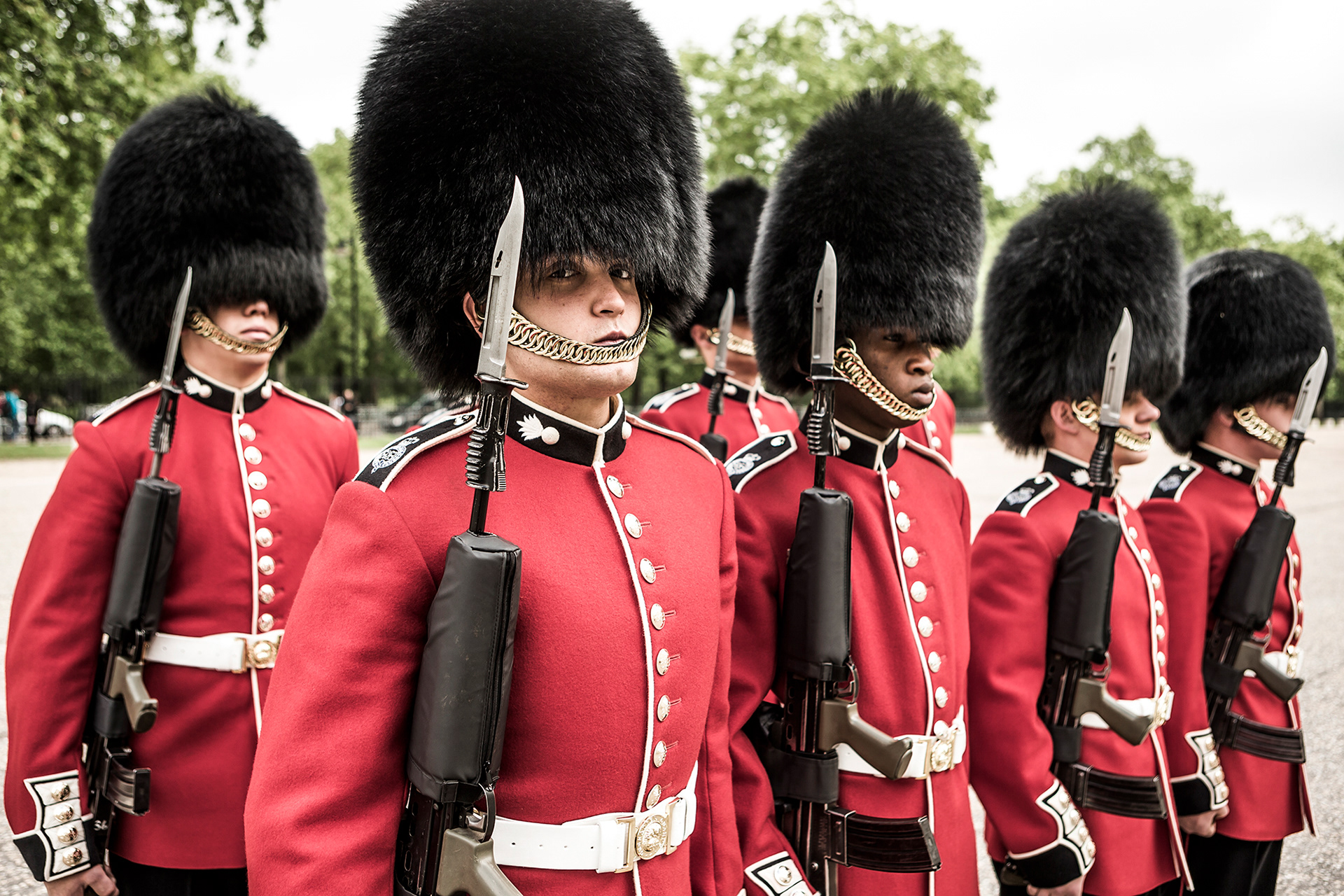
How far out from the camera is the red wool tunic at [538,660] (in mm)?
1455

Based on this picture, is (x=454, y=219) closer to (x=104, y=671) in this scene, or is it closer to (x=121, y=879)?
(x=104, y=671)

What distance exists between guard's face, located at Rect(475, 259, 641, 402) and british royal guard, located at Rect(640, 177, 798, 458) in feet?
8.51

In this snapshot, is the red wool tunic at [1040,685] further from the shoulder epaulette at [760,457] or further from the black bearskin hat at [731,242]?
the black bearskin hat at [731,242]

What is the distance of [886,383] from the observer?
255 centimetres

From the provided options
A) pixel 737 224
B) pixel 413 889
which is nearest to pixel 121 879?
pixel 413 889

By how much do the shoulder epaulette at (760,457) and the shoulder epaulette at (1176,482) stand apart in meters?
1.79

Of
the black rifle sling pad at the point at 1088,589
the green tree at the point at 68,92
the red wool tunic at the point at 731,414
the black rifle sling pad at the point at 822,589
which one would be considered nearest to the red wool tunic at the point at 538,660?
the black rifle sling pad at the point at 822,589

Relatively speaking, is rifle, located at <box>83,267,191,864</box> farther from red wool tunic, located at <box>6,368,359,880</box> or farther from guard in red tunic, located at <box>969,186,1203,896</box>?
guard in red tunic, located at <box>969,186,1203,896</box>

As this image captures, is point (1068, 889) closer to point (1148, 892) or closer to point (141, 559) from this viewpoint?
point (1148, 892)

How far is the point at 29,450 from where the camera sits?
21.9m

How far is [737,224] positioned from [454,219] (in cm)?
420

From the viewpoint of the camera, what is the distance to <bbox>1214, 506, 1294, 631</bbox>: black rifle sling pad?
11.0ft

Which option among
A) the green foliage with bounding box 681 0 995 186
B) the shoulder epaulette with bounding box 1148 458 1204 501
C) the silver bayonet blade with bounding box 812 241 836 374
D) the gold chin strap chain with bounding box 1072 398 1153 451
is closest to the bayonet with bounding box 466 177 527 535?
the silver bayonet blade with bounding box 812 241 836 374

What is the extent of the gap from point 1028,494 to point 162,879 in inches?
103
